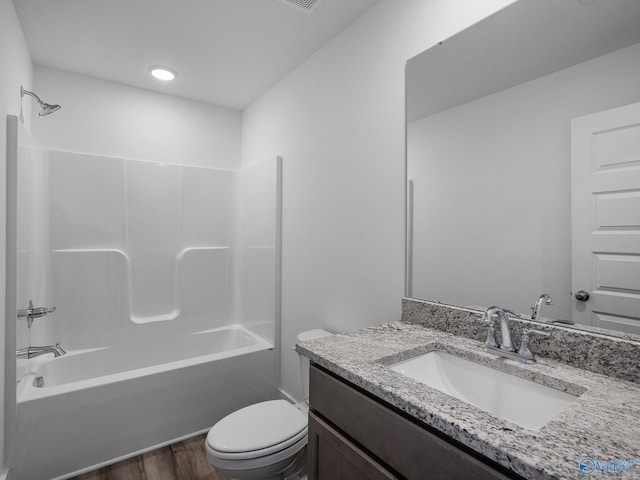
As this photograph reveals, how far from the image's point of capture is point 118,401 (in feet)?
6.56

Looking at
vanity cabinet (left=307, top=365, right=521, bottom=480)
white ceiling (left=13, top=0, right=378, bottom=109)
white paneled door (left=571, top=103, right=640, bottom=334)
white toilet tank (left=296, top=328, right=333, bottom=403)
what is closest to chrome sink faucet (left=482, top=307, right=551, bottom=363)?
white paneled door (left=571, top=103, right=640, bottom=334)

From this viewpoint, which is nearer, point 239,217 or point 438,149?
point 438,149

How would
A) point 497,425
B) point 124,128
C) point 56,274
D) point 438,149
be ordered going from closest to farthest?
point 497,425 → point 438,149 → point 56,274 → point 124,128

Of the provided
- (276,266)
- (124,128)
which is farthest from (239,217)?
(124,128)

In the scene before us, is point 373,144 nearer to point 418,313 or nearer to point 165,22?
point 418,313

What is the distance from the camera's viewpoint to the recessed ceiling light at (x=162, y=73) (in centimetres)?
248

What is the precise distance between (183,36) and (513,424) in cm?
245

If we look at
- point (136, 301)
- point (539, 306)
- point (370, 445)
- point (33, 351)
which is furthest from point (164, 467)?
point (539, 306)

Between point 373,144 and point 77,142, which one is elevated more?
point 77,142

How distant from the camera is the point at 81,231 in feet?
8.39

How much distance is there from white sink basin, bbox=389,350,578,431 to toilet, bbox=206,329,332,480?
77cm

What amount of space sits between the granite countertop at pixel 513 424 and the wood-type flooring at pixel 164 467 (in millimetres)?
1352

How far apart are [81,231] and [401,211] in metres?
A: 2.37

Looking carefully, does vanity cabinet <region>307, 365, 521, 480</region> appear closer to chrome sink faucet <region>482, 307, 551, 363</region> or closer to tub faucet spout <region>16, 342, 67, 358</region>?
chrome sink faucet <region>482, 307, 551, 363</region>
